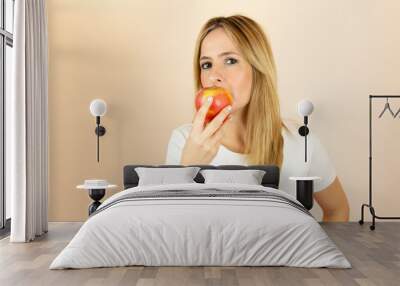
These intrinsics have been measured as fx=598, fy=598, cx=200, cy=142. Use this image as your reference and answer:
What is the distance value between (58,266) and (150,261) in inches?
27.9

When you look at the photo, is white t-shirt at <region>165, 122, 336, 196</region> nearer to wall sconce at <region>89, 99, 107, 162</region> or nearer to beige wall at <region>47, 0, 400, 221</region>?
beige wall at <region>47, 0, 400, 221</region>

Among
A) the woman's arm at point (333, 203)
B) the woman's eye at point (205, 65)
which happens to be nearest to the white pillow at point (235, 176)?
the woman's arm at point (333, 203)

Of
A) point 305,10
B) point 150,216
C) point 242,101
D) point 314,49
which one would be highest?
point 305,10

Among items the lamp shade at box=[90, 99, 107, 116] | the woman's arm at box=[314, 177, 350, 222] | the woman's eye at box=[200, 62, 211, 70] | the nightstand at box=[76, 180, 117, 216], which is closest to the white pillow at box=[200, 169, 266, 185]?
the woman's arm at box=[314, 177, 350, 222]

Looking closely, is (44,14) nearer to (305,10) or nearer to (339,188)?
(305,10)

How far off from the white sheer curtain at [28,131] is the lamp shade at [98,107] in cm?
75

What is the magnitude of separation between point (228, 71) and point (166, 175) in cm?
158

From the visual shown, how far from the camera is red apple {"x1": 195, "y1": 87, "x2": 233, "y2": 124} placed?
24.6 ft

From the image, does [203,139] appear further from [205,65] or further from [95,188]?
[95,188]

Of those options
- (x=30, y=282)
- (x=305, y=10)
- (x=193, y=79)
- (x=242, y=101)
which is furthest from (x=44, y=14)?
(x=30, y=282)

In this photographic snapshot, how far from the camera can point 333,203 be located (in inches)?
300

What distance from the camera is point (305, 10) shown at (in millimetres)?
7570

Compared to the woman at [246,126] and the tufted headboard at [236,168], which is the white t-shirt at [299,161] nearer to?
the woman at [246,126]

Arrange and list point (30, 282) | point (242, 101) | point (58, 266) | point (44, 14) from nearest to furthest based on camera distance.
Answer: point (30, 282)
point (58, 266)
point (44, 14)
point (242, 101)
